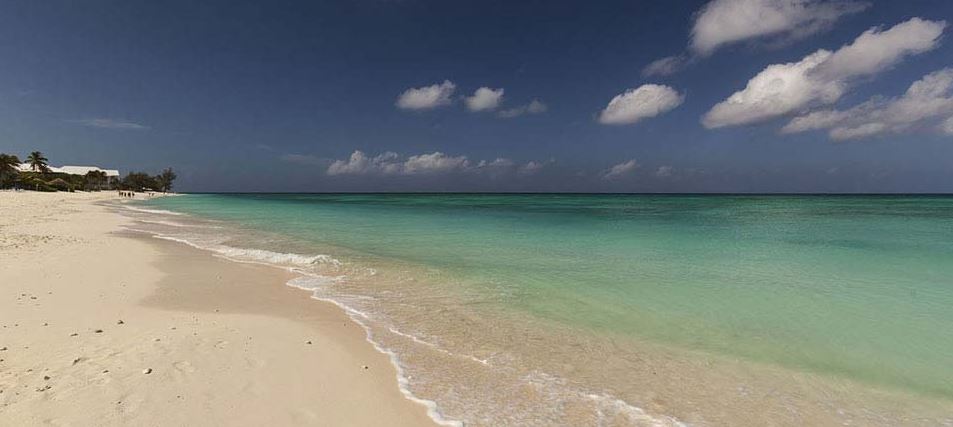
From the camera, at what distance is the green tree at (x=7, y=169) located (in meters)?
72.0

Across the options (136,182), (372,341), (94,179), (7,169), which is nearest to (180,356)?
(372,341)

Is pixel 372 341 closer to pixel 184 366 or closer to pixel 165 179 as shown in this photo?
pixel 184 366

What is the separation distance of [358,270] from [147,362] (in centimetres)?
703

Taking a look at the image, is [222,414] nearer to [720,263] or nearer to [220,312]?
[220,312]

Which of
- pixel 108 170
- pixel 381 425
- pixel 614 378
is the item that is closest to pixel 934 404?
pixel 614 378

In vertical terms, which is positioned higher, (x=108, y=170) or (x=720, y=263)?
(x=108, y=170)

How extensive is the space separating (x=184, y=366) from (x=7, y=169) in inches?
4081

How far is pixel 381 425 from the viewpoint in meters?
4.14

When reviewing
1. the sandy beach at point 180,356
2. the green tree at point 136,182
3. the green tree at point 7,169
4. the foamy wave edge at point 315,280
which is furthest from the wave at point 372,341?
the green tree at point 136,182

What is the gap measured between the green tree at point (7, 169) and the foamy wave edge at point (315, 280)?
274ft

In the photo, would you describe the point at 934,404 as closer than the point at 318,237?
Yes

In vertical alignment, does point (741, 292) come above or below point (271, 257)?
Result: below

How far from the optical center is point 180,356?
5438mm

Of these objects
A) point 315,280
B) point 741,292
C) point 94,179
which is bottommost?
point 741,292
